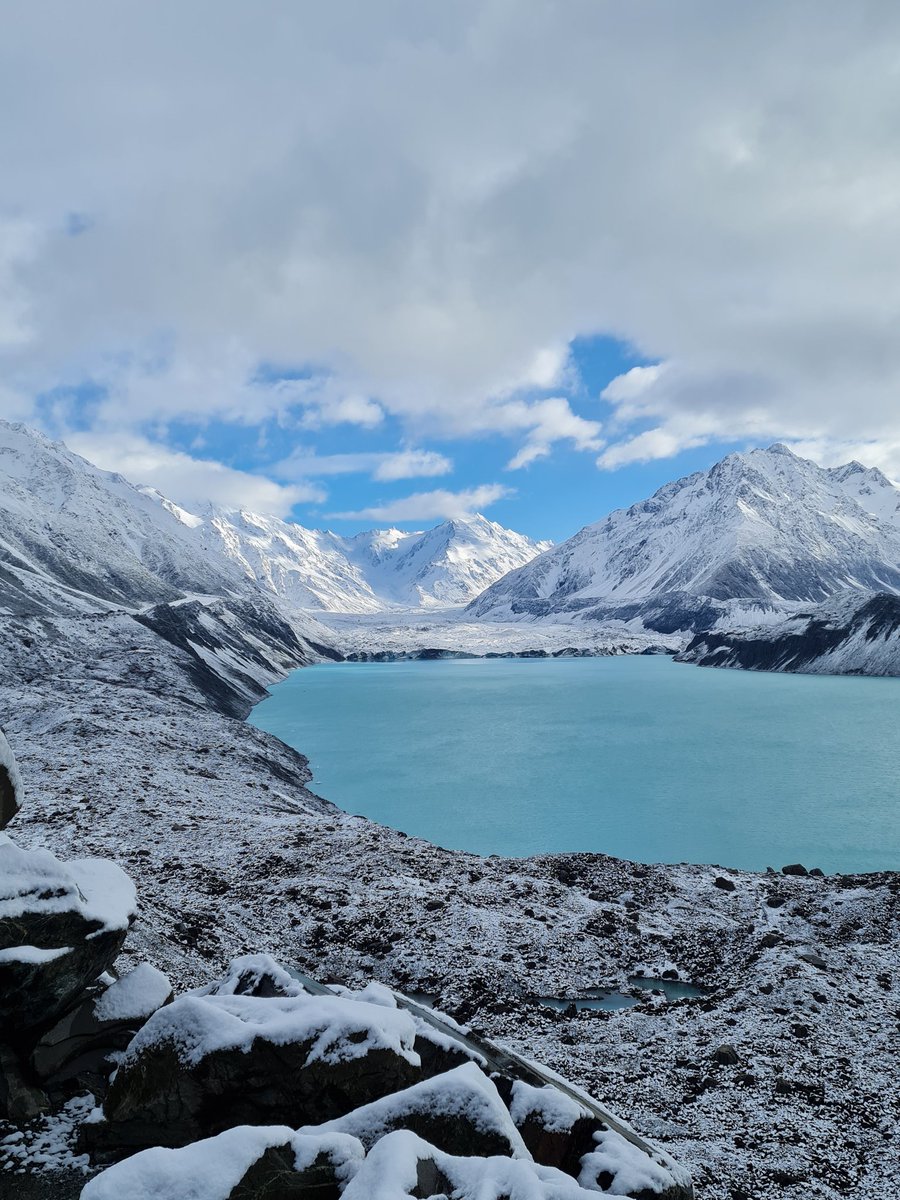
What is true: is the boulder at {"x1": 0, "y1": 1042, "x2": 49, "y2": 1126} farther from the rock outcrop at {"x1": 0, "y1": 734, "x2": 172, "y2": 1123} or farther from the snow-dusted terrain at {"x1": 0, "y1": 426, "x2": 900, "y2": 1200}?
the snow-dusted terrain at {"x1": 0, "y1": 426, "x2": 900, "y2": 1200}

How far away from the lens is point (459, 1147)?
820cm

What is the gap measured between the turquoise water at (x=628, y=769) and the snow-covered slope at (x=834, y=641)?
2968 centimetres

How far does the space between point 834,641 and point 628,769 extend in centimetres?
12936

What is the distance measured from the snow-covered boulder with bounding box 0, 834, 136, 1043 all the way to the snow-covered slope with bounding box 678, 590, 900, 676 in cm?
17011

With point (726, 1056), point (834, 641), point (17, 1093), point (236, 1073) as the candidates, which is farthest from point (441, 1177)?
point (834, 641)

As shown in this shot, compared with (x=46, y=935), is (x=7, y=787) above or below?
above

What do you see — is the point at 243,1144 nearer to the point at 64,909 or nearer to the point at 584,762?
the point at 64,909

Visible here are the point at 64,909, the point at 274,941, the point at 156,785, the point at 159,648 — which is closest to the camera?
the point at 64,909

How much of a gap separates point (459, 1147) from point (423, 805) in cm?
4347

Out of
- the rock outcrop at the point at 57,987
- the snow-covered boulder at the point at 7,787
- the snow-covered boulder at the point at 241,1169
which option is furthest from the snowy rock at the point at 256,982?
the snow-covered boulder at the point at 7,787

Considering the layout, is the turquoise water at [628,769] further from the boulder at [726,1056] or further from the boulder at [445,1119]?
the boulder at [445,1119]

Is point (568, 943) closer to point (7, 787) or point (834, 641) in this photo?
point (7, 787)

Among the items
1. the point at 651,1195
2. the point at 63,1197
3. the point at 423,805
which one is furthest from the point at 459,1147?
the point at 423,805

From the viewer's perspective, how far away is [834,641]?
16162cm
